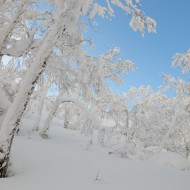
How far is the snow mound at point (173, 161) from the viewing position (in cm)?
1305

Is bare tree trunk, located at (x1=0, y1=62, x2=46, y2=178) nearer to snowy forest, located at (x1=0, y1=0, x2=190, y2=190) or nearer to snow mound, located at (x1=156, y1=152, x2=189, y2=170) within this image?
snowy forest, located at (x1=0, y1=0, x2=190, y2=190)

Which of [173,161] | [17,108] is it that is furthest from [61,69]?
[173,161]

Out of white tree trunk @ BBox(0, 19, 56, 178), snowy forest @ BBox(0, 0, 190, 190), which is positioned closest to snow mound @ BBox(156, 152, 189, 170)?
snowy forest @ BBox(0, 0, 190, 190)

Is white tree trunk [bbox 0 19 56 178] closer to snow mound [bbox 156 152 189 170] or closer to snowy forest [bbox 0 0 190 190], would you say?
snowy forest [bbox 0 0 190 190]

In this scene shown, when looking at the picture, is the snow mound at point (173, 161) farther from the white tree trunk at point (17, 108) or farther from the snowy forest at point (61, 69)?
the white tree trunk at point (17, 108)

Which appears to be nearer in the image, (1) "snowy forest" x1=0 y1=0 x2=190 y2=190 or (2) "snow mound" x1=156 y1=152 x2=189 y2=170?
(1) "snowy forest" x1=0 y1=0 x2=190 y2=190

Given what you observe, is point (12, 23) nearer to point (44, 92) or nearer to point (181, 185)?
point (181, 185)

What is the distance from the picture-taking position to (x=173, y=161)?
43.8 ft

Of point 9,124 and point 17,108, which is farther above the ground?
point 17,108

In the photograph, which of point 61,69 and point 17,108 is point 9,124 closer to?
point 17,108

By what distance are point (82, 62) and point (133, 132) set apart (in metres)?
14.2

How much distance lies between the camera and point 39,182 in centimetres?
580

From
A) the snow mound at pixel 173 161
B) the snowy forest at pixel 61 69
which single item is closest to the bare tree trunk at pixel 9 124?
the snowy forest at pixel 61 69

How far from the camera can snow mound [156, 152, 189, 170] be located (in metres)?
13.1
